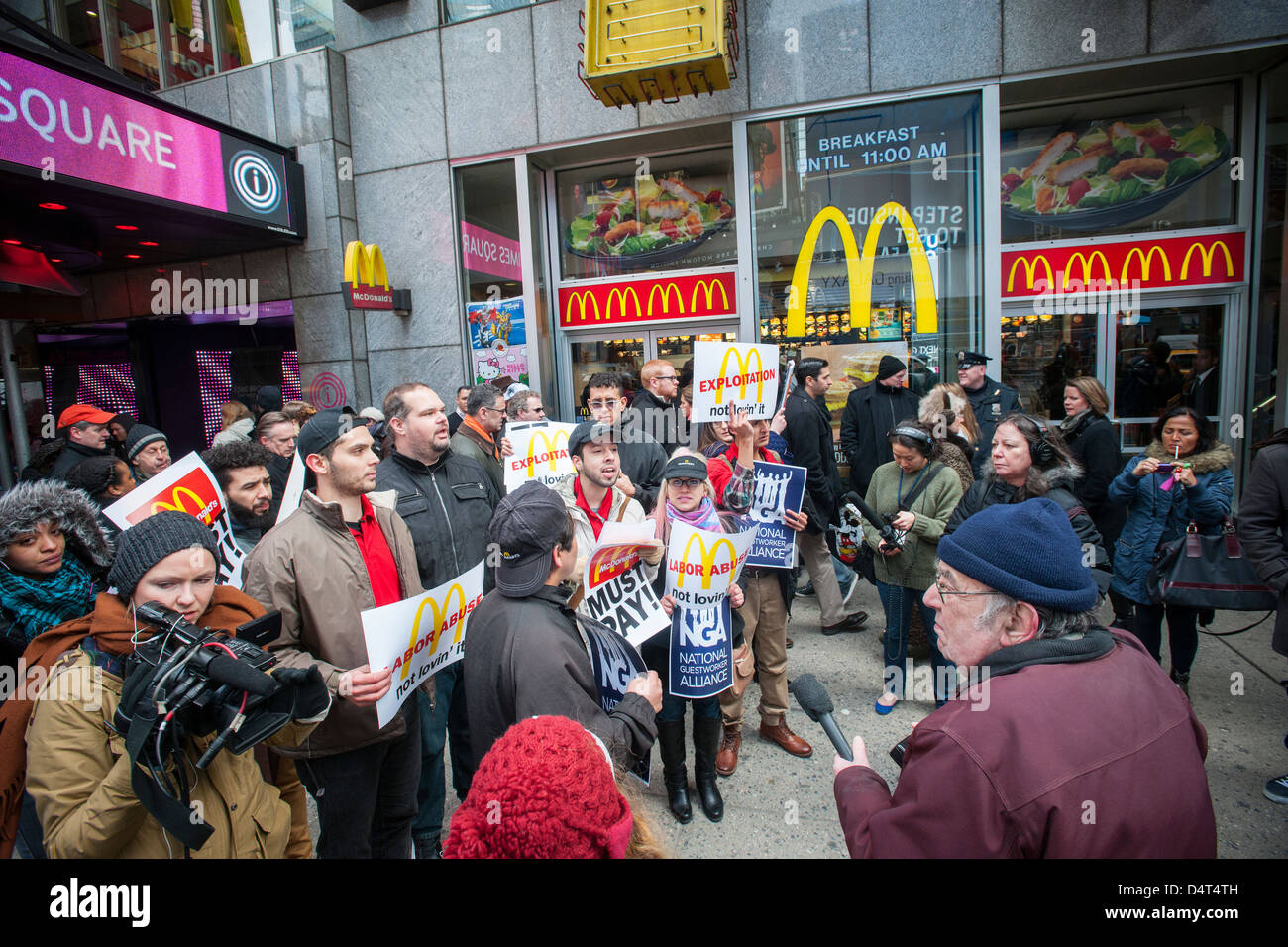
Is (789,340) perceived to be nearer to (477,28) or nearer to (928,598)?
(477,28)

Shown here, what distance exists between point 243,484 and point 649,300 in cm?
543

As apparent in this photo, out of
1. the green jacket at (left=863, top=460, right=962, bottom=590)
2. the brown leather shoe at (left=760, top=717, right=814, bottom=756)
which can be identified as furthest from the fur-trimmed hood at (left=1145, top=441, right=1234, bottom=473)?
the brown leather shoe at (left=760, top=717, right=814, bottom=756)

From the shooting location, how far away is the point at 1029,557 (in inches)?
59.2

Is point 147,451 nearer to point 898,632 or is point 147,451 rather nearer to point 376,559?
point 376,559

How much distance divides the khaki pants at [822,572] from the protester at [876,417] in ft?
2.41

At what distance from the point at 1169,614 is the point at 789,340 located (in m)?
4.34

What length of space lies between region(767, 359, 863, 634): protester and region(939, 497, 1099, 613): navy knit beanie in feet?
11.1

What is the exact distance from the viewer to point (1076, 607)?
1454 millimetres

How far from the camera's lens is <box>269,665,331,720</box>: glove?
1825 millimetres

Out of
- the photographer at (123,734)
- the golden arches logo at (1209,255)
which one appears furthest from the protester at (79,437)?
the golden arches logo at (1209,255)

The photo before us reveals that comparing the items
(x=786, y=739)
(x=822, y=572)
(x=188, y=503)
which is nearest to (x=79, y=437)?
(x=188, y=503)

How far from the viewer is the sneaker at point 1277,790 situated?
325 cm

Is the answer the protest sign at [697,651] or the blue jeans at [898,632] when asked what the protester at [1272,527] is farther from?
the protest sign at [697,651]
